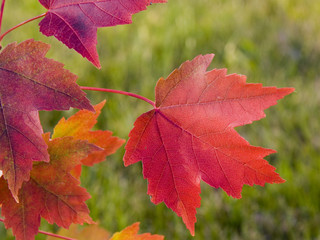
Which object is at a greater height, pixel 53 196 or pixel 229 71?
pixel 229 71

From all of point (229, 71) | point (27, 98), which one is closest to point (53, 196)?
point (27, 98)

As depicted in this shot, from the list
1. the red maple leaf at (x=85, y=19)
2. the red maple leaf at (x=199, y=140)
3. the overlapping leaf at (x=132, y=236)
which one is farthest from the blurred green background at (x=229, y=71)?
the red maple leaf at (x=85, y=19)

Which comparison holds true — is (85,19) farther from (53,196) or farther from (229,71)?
(229,71)

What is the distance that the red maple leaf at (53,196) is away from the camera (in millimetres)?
590

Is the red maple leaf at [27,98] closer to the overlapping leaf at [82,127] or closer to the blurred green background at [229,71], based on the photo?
the overlapping leaf at [82,127]

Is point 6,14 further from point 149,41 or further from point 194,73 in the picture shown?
point 194,73

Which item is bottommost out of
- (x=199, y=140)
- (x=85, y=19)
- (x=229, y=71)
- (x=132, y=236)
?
(x=132, y=236)

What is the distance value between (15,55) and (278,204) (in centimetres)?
187

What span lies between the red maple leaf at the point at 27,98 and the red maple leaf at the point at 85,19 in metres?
0.05

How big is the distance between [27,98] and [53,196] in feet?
0.50

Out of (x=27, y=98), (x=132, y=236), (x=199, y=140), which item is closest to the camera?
(x=27, y=98)

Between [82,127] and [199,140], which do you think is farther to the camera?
[82,127]

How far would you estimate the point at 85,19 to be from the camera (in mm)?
565

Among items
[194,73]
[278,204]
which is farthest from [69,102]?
[278,204]
